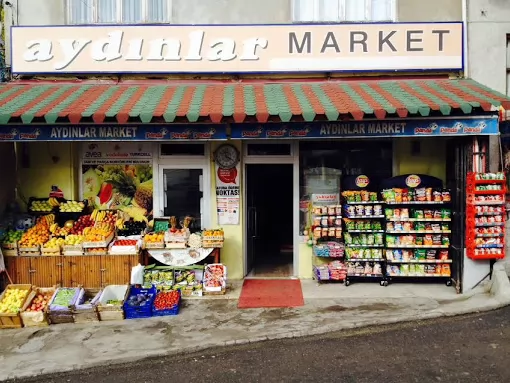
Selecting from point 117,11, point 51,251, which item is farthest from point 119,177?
point 117,11

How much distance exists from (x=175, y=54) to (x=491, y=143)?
6768 millimetres

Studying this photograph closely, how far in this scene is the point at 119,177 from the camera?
1055 cm

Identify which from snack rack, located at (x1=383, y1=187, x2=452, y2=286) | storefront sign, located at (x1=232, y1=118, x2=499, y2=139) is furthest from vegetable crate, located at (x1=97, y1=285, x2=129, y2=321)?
snack rack, located at (x1=383, y1=187, x2=452, y2=286)

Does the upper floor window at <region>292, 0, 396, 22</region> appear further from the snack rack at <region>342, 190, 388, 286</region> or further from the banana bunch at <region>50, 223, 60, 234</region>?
the banana bunch at <region>50, 223, 60, 234</region>

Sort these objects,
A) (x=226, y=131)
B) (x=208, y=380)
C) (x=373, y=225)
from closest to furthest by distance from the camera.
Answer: (x=208, y=380)
(x=226, y=131)
(x=373, y=225)

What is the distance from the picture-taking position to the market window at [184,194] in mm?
10492

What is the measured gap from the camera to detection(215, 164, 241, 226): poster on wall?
10344mm

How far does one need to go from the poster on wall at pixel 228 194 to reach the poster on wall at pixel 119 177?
1471 mm

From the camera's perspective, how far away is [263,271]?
1098 centimetres

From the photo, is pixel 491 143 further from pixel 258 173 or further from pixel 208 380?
pixel 208 380

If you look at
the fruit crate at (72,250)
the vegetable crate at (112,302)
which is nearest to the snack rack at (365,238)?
the vegetable crate at (112,302)

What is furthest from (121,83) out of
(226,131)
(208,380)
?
(208,380)

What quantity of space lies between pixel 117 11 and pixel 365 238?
725 centimetres

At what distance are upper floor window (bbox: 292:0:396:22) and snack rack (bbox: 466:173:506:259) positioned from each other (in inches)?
166
